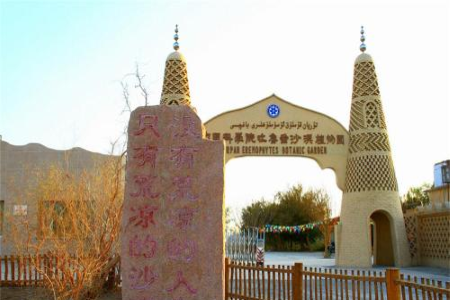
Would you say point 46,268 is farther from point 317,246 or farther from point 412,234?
point 317,246

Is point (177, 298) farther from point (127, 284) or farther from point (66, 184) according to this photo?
point (66, 184)

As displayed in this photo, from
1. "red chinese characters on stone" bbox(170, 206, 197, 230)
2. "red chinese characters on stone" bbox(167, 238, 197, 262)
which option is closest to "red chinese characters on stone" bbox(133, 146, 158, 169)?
"red chinese characters on stone" bbox(170, 206, 197, 230)

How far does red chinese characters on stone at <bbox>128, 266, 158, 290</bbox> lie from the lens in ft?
19.6

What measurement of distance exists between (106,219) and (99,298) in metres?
1.48

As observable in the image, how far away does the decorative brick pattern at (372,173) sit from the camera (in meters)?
15.1

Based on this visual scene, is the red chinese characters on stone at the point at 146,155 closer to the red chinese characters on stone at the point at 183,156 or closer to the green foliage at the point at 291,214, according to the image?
the red chinese characters on stone at the point at 183,156

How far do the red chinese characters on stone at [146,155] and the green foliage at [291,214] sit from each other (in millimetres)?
27228

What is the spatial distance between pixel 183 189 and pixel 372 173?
34.2ft

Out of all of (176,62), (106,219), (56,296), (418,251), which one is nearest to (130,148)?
(106,219)

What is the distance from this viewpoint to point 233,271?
27.6 feet

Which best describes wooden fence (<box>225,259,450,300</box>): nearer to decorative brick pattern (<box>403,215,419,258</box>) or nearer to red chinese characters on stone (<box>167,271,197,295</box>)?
red chinese characters on stone (<box>167,271,197,295</box>)

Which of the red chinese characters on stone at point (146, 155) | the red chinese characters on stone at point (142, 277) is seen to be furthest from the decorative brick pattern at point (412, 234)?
the red chinese characters on stone at point (146, 155)

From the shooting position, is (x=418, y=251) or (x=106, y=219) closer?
(x=106, y=219)

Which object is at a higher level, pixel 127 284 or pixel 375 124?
pixel 375 124
